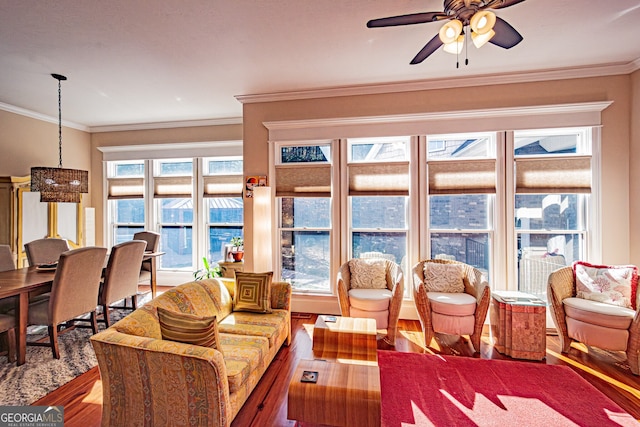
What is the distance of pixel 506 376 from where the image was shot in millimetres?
2482

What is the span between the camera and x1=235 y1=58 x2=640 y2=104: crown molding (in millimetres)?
3260

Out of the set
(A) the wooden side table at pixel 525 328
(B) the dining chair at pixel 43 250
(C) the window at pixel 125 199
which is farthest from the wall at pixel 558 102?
(B) the dining chair at pixel 43 250

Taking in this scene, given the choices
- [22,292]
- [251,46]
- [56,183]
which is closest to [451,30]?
[251,46]

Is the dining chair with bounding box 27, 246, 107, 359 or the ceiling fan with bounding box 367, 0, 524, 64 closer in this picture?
the ceiling fan with bounding box 367, 0, 524, 64

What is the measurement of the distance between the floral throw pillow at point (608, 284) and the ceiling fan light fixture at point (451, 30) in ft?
9.02

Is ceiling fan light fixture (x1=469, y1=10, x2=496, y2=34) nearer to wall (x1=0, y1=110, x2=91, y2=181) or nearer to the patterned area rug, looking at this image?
the patterned area rug

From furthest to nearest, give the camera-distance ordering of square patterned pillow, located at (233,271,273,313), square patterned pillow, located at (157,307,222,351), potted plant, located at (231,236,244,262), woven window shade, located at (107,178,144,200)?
woven window shade, located at (107,178,144,200) → potted plant, located at (231,236,244,262) → square patterned pillow, located at (233,271,273,313) → square patterned pillow, located at (157,307,222,351)

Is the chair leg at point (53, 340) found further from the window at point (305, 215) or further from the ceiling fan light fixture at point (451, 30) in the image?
the ceiling fan light fixture at point (451, 30)

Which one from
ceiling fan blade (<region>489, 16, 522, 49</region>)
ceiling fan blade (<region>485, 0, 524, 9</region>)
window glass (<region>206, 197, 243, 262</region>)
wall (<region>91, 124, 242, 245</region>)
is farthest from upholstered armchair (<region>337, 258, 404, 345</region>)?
wall (<region>91, 124, 242, 245</region>)

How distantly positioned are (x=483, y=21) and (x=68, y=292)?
162 inches

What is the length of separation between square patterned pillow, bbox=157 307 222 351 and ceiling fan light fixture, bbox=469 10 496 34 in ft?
8.06

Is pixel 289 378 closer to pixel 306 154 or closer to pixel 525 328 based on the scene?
pixel 525 328

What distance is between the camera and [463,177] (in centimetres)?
366

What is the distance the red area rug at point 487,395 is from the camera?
1.98m
